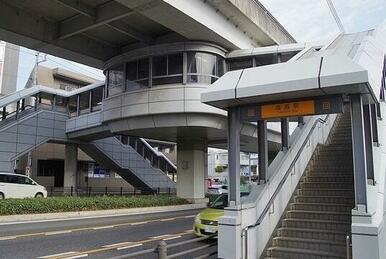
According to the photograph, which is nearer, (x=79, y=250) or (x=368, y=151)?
(x=368, y=151)

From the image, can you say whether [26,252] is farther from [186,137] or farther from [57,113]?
[57,113]

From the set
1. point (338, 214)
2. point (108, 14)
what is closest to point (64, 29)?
point (108, 14)

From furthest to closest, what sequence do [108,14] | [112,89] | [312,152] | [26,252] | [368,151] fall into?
[112,89]
[108,14]
[312,152]
[26,252]
[368,151]

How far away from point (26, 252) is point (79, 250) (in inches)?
51.6

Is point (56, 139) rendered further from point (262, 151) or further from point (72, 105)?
point (262, 151)

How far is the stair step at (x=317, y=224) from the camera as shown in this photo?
8.41 m

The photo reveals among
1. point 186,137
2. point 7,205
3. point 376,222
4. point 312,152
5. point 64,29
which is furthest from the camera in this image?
point 186,137

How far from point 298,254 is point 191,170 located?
20.6 m

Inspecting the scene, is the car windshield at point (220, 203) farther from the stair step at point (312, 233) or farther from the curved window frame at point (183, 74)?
the curved window frame at point (183, 74)

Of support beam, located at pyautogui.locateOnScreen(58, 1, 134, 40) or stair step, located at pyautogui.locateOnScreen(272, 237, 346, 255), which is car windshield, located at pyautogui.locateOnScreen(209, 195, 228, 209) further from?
support beam, located at pyautogui.locateOnScreen(58, 1, 134, 40)

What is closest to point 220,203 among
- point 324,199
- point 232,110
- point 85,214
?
point 324,199

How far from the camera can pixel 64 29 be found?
75.4ft

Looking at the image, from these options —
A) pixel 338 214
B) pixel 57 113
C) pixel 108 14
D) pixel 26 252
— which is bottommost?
pixel 26 252

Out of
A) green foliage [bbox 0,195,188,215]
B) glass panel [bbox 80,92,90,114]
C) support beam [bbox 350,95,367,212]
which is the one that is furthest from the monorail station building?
green foliage [bbox 0,195,188,215]
